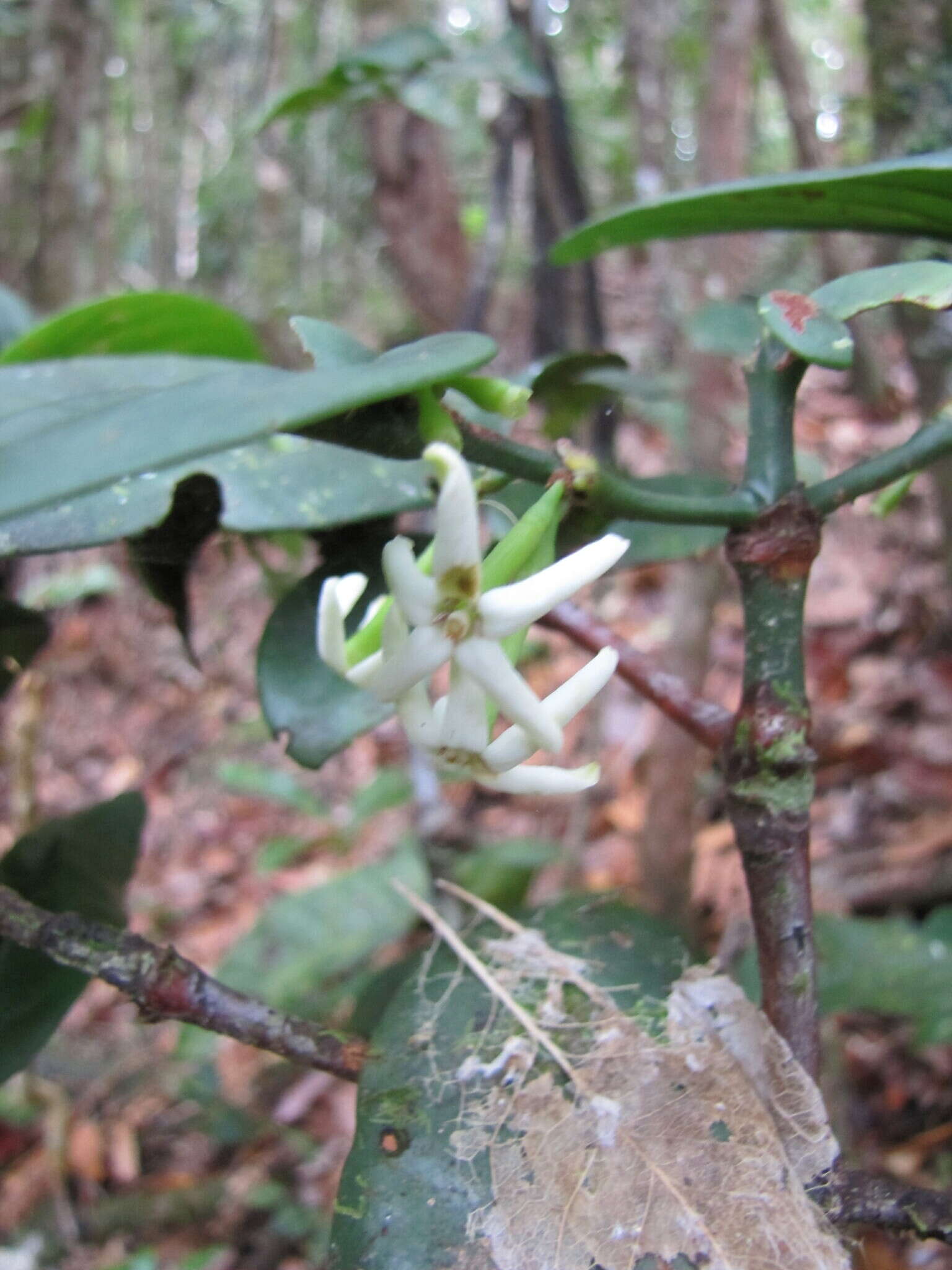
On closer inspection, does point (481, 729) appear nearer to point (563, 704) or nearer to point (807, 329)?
point (563, 704)

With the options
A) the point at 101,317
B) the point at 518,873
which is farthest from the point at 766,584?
the point at 518,873

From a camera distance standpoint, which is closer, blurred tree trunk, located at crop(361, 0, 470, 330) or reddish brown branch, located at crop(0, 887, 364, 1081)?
reddish brown branch, located at crop(0, 887, 364, 1081)

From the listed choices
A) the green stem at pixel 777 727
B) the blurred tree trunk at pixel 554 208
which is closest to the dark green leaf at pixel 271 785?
the blurred tree trunk at pixel 554 208

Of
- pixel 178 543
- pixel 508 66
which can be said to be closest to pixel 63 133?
pixel 508 66

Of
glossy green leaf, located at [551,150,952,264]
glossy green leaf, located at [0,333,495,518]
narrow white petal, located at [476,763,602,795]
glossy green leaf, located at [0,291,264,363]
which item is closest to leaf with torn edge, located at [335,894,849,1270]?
narrow white petal, located at [476,763,602,795]

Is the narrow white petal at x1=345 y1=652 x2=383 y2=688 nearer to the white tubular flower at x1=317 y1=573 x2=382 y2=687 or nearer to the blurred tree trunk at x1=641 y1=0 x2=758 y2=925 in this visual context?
the white tubular flower at x1=317 y1=573 x2=382 y2=687

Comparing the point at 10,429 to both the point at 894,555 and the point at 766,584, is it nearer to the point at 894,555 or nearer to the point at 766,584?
the point at 766,584

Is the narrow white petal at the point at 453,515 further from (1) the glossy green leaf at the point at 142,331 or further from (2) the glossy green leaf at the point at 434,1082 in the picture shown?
(1) the glossy green leaf at the point at 142,331
